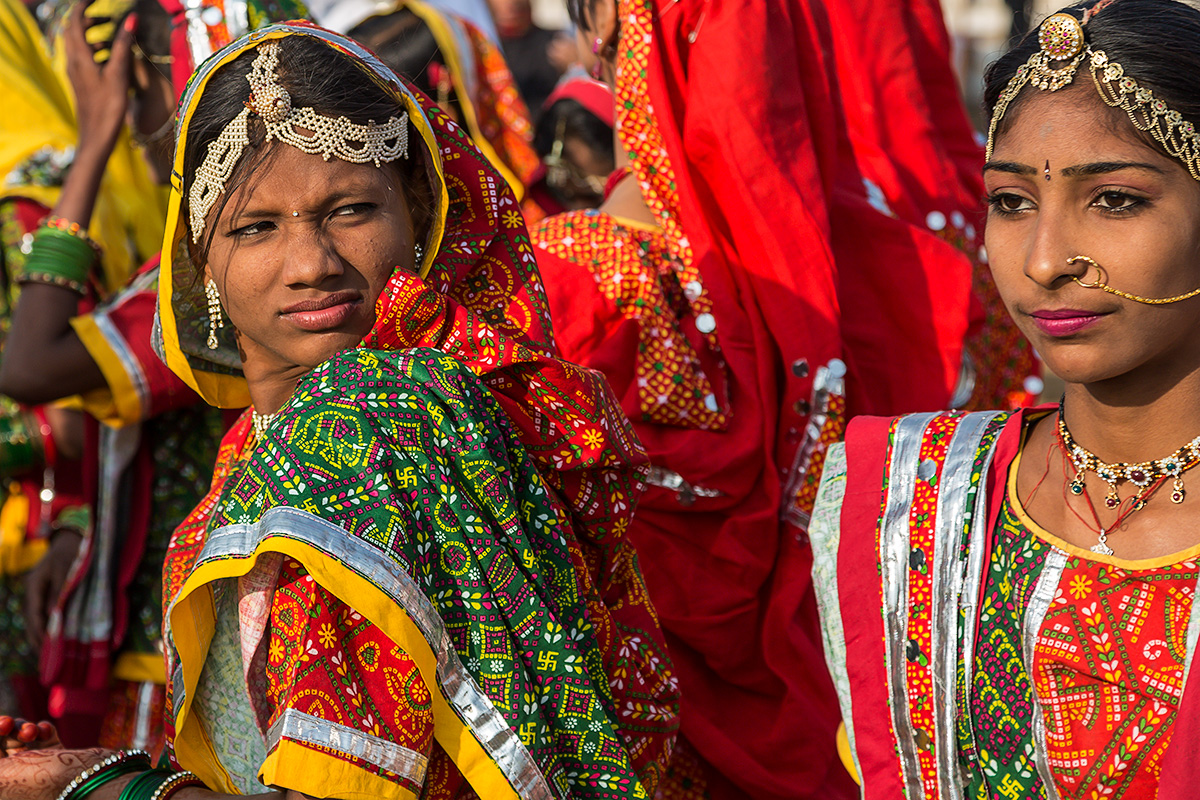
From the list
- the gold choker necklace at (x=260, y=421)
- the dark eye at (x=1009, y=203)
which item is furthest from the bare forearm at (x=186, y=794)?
the dark eye at (x=1009, y=203)

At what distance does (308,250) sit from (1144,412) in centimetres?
123

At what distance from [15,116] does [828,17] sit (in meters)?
2.56

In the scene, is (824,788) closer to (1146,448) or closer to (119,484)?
(1146,448)

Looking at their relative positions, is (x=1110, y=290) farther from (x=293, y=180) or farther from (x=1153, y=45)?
(x=293, y=180)

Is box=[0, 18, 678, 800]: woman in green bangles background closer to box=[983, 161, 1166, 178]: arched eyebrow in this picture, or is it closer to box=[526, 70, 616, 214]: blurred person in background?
box=[983, 161, 1166, 178]: arched eyebrow

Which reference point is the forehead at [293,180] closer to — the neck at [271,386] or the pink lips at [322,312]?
the pink lips at [322,312]

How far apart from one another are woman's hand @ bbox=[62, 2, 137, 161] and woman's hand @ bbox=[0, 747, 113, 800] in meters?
2.09

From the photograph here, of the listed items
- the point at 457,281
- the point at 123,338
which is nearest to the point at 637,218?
the point at 457,281

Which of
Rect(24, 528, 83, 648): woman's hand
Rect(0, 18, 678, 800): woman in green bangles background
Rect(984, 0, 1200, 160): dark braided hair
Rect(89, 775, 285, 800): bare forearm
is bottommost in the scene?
Rect(24, 528, 83, 648): woman's hand

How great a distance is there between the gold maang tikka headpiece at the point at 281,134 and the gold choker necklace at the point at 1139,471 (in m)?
1.14

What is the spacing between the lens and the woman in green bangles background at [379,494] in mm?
1534

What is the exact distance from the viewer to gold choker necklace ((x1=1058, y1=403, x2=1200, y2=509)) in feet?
5.50

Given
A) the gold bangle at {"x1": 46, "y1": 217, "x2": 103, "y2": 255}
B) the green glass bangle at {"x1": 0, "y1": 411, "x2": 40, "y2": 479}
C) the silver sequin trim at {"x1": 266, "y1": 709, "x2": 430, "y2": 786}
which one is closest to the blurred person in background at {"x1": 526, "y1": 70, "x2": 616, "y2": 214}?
the gold bangle at {"x1": 46, "y1": 217, "x2": 103, "y2": 255}

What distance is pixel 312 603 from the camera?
1524 millimetres
